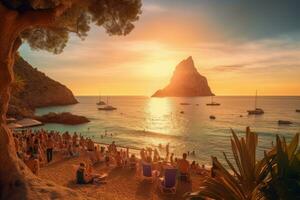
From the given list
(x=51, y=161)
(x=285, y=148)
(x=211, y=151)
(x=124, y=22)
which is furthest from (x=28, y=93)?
(x=285, y=148)

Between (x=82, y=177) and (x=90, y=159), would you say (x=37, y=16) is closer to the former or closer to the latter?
(x=82, y=177)

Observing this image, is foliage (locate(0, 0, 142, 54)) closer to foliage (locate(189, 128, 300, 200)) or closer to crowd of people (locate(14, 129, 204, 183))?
crowd of people (locate(14, 129, 204, 183))

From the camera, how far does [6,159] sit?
27.2 ft

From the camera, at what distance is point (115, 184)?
14.5 meters

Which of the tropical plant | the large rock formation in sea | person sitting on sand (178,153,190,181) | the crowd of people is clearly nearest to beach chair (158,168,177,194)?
the crowd of people

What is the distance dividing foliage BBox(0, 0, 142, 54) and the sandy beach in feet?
20.0

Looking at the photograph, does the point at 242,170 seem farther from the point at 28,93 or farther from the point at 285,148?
the point at 28,93

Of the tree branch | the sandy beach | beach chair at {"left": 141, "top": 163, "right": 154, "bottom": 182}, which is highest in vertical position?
the tree branch

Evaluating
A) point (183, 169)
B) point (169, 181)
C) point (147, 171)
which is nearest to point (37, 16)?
point (169, 181)

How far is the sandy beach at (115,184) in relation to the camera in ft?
42.5

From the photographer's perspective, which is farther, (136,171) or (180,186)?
(136,171)

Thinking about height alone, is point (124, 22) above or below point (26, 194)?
above

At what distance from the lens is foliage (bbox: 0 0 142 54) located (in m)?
10.8

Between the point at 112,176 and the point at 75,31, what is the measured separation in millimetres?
7768
